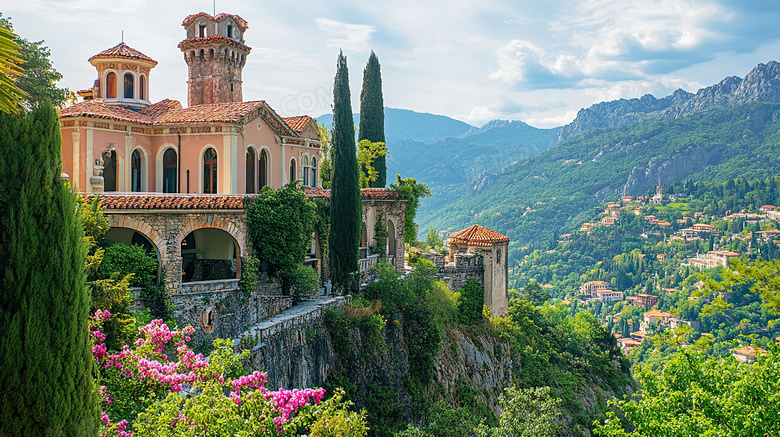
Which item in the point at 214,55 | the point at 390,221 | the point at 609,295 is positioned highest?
the point at 214,55

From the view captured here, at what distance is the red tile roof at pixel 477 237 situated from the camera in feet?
108

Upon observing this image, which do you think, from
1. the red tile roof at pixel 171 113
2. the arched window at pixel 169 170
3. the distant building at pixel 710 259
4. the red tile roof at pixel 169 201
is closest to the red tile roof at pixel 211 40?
the red tile roof at pixel 171 113

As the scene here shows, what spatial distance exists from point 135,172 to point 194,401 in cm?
1819

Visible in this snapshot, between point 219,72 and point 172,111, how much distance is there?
561 cm

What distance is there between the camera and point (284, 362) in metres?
18.3

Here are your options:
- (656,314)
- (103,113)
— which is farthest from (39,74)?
(656,314)

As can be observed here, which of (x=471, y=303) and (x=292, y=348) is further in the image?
(x=471, y=303)

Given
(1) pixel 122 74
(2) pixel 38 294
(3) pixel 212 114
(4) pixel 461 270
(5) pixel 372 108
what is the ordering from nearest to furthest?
(2) pixel 38 294 → (3) pixel 212 114 → (1) pixel 122 74 → (4) pixel 461 270 → (5) pixel 372 108

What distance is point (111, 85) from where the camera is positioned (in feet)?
89.6

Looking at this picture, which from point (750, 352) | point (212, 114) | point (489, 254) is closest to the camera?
point (212, 114)

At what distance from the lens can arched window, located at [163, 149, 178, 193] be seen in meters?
24.8

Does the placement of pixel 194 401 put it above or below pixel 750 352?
above

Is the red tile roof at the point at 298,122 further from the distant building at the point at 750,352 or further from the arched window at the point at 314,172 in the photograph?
the distant building at the point at 750,352

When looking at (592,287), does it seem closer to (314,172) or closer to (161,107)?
(314,172)
